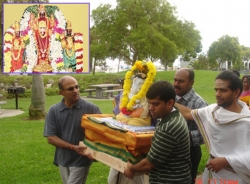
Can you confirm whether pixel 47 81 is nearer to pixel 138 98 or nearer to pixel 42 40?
pixel 42 40

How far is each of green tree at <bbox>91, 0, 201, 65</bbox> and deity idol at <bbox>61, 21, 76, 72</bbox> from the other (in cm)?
1499

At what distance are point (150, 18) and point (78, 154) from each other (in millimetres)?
25984

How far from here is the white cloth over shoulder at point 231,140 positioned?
2.48 metres

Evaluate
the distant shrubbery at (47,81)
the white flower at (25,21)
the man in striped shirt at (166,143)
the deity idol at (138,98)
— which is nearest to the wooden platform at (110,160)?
the man in striped shirt at (166,143)

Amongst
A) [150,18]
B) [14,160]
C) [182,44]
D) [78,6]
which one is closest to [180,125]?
[14,160]

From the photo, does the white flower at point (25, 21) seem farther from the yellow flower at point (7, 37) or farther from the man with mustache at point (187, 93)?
the man with mustache at point (187, 93)

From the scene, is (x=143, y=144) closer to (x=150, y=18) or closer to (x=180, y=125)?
(x=180, y=125)

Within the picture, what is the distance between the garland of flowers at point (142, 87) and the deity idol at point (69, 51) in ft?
27.7

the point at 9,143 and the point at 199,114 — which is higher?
the point at 199,114

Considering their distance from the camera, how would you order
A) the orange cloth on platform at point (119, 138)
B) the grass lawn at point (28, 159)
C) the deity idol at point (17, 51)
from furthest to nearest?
the deity idol at point (17, 51) → the grass lawn at point (28, 159) → the orange cloth on platform at point (119, 138)

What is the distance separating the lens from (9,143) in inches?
314

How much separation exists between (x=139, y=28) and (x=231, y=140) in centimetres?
2520

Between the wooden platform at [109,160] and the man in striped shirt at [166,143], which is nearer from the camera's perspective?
the man in striped shirt at [166,143]

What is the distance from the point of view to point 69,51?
38.6ft
